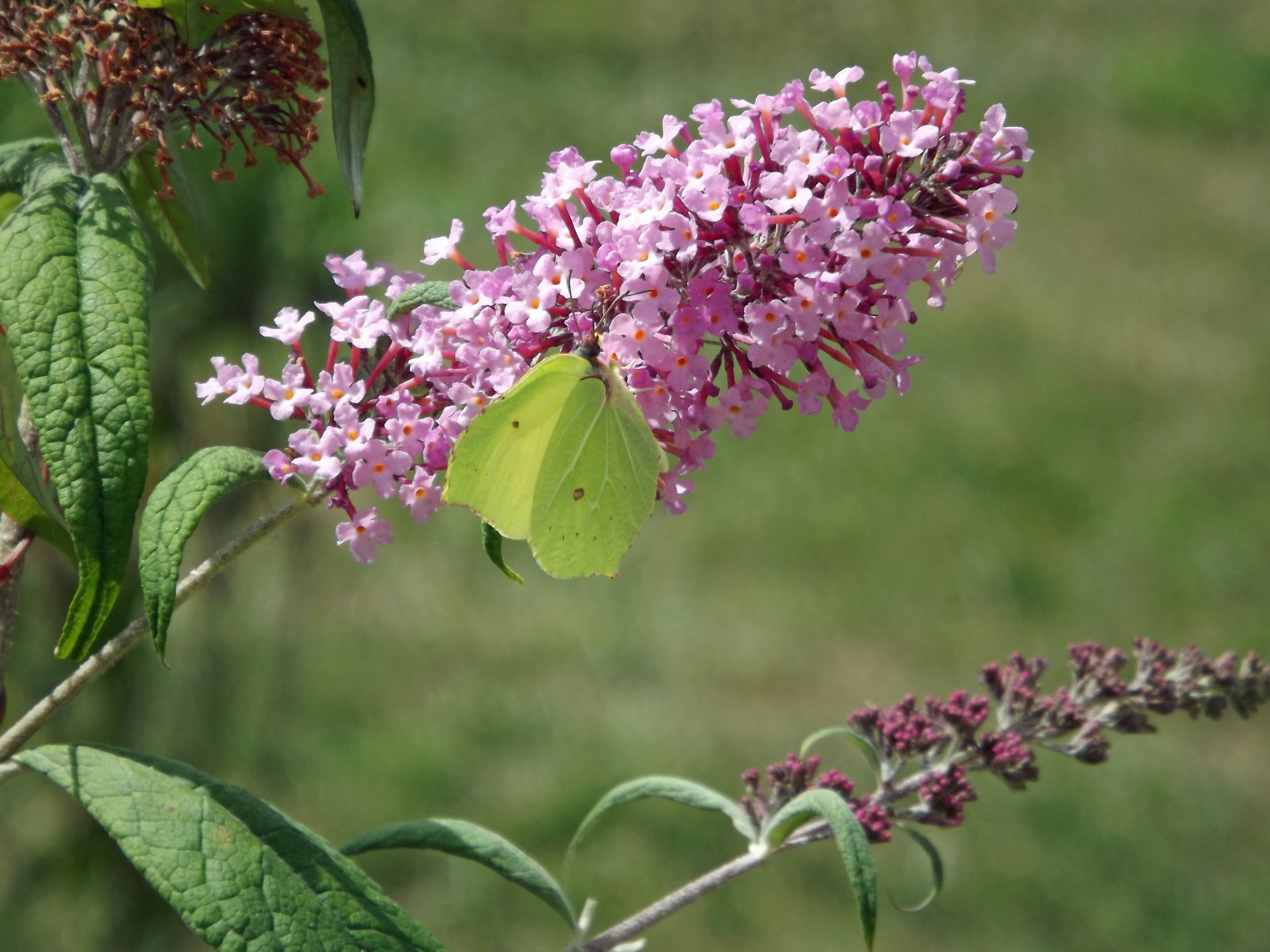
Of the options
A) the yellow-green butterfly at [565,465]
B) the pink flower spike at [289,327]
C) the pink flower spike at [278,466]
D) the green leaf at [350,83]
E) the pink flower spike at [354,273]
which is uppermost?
the green leaf at [350,83]

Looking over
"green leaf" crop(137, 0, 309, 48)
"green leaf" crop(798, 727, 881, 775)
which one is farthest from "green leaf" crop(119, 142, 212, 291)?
"green leaf" crop(798, 727, 881, 775)

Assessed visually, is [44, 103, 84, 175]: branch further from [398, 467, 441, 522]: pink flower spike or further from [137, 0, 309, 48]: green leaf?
[398, 467, 441, 522]: pink flower spike

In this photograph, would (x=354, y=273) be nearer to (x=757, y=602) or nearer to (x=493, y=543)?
(x=493, y=543)

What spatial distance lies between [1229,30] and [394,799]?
704 cm

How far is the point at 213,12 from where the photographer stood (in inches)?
42.5

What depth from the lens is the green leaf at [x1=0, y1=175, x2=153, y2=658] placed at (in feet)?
2.99

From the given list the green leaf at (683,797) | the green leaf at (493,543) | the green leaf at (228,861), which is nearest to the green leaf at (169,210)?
the green leaf at (493,543)

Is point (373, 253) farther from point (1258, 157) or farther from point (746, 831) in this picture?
point (1258, 157)

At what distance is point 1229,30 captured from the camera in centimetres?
743

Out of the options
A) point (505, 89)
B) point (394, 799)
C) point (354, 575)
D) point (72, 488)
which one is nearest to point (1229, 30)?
point (505, 89)

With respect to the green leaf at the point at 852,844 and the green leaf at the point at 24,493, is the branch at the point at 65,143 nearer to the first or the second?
the green leaf at the point at 24,493

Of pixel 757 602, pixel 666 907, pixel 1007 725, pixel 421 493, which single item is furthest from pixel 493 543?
pixel 757 602

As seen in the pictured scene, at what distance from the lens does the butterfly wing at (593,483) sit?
1.20 metres

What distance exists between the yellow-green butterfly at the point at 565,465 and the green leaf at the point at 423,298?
0.14 metres
